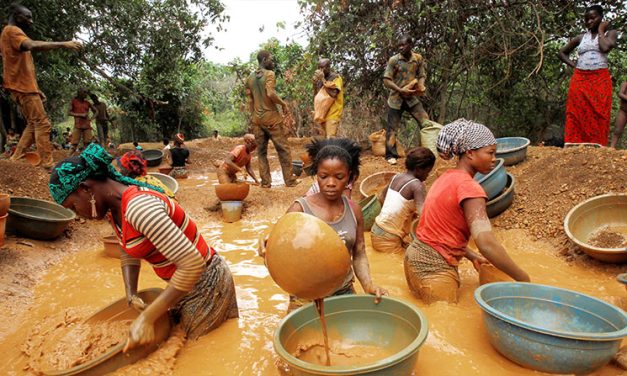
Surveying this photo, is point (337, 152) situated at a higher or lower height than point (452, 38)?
lower

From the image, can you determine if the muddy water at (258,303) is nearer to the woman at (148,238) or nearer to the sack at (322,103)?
the woman at (148,238)

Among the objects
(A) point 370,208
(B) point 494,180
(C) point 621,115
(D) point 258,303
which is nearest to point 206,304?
(D) point 258,303

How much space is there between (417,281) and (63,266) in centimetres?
389

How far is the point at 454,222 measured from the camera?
2.81 meters

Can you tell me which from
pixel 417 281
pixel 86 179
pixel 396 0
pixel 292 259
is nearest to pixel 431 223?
pixel 417 281

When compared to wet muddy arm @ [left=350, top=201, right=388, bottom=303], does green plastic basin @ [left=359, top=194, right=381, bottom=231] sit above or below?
below

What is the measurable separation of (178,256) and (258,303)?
1484 mm

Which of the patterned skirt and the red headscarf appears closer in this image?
the patterned skirt

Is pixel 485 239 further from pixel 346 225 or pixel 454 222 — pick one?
pixel 346 225

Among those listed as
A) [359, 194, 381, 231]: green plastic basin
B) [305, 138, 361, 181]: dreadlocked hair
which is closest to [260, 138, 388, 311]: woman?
[305, 138, 361, 181]: dreadlocked hair

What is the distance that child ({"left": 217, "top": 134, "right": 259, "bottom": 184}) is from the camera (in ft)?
21.4

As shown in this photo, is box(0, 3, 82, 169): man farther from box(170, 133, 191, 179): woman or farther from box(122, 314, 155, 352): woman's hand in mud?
box(122, 314, 155, 352): woman's hand in mud

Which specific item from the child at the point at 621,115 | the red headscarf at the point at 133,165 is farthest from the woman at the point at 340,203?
the child at the point at 621,115

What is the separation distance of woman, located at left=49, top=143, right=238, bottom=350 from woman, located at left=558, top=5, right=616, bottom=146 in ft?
19.5
